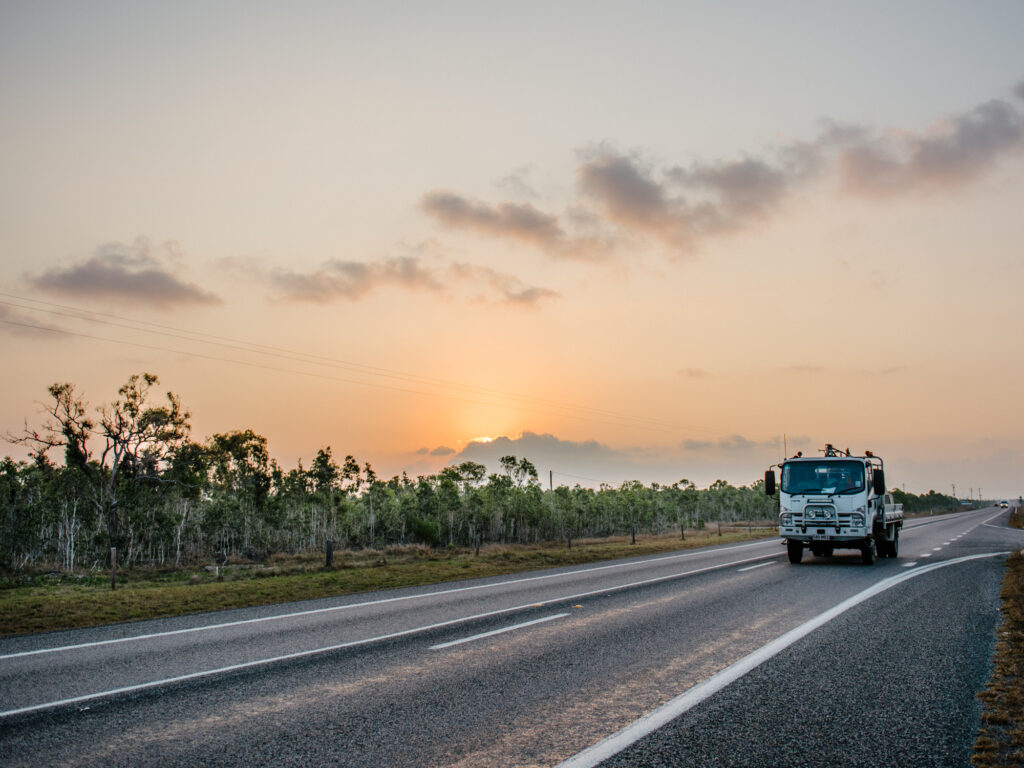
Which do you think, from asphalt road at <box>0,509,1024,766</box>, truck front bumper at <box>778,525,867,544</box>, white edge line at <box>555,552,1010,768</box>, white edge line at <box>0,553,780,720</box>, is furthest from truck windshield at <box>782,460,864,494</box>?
white edge line at <box>555,552,1010,768</box>

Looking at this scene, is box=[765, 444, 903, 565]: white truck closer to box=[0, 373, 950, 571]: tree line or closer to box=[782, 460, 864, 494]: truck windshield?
box=[782, 460, 864, 494]: truck windshield

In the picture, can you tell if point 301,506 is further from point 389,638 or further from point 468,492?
point 389,638

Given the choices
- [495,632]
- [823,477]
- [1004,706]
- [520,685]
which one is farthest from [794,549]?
[520,685]

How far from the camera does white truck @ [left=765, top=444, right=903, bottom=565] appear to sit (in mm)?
17922

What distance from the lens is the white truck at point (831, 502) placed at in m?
17.9

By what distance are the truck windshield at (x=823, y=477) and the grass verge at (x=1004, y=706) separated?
8.81 meters

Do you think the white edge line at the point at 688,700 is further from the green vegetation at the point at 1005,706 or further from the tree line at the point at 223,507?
the tree line at the point at 223,507

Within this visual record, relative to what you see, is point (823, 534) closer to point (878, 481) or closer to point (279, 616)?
point (878, 481)

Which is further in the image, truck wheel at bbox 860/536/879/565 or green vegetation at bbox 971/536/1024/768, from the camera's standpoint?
truck wheel at bbox 860/536/879/565

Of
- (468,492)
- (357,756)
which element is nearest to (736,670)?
(357,756)

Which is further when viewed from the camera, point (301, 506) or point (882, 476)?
point (301, 506)

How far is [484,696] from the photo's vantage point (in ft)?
19.8

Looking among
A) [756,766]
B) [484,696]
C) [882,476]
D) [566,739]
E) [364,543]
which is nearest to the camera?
[756,766]

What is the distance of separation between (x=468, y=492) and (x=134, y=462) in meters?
58.5
